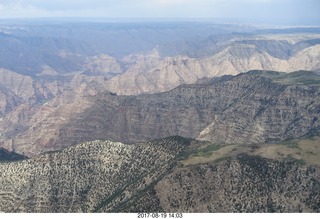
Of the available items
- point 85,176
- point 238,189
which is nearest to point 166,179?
point 238,189

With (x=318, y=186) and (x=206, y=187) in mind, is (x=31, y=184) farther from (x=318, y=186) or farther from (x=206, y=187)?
(x=318, y=186)

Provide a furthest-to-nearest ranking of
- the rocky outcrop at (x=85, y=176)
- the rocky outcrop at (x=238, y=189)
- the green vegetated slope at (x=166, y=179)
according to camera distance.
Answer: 1. the rocky outcrop at (x=85, y=176)
2. the green vegetated slope at (x=166, y=179)
3. the rocky outcrop at (x=238, y=189)

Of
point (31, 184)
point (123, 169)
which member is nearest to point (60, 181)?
point (31, 184)

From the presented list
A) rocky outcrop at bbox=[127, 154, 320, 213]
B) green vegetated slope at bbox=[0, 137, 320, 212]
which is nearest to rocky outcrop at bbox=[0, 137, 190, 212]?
green vegetated slope at bbox=[0, 137, 320, 212]

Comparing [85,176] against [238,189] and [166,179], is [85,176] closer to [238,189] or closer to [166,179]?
[166,179]

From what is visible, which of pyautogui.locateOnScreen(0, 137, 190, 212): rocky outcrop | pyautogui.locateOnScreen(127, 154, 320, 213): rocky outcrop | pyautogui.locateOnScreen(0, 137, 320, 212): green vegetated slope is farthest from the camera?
pyautogui.locateOnScreen(0, 137, 190, 212): rocky outcrop

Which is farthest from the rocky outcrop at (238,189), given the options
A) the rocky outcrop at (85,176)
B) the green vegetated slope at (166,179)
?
the rocky outcrop at (85,176)

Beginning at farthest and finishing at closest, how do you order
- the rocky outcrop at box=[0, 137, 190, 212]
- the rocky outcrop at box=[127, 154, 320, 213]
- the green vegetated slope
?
the rocky outcrop at box=[0, 137, 190, 212], the green vegetated slope, the rocky outcrop at box=[127, 154, 320, 213]

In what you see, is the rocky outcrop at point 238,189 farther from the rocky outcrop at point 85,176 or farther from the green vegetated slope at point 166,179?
Result: the rocky outcrop at point 85,176

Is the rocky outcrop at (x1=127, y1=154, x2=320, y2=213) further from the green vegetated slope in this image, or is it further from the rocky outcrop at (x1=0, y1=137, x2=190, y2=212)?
the rocky outcrop at (x1=0, y1=137, x2=190, y2=212)
